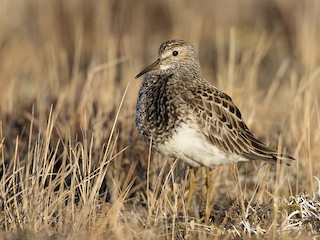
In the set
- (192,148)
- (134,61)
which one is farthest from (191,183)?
(134,61)

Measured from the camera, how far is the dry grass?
5.43 meters

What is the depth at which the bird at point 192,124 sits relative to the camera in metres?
5.88

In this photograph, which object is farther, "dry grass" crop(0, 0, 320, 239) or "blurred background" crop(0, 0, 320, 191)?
"blurred background" crop(0, 0, 320, 191)

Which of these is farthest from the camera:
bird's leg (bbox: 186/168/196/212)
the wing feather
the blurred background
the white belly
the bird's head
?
the blurred background

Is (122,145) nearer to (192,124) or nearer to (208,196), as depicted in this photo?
(208,196)

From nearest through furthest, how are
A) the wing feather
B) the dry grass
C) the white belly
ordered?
the dry grass
the white belly
the wing feather

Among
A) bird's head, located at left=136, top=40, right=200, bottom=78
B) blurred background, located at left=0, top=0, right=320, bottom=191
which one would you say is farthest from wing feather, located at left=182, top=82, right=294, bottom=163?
blurred background, located at left=0, top=0, right=320, bottom=191

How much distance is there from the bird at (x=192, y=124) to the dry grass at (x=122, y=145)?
231mm

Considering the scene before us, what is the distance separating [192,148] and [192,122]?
0.70 feet

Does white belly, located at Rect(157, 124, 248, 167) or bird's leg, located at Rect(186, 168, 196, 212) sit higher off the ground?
white belly, located at Rect(157, 124, 248, 167)

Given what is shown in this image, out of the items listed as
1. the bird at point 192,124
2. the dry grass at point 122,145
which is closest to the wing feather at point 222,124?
the bird at point 192,124

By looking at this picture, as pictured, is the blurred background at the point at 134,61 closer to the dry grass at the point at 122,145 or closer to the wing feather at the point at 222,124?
the dry grass at the point at 122,145

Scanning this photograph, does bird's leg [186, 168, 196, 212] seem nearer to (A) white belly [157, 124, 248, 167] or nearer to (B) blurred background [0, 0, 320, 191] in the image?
(A) white belly [157, 124, 248, 167]

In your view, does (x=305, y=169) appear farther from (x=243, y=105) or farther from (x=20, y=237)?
(x=20, y=237)
